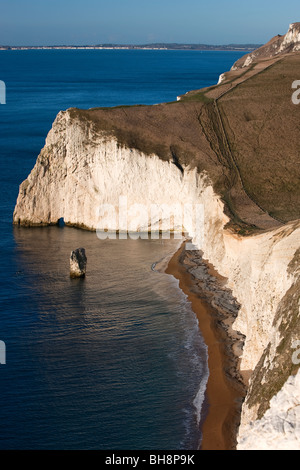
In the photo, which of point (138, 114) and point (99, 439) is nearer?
point (99, 439)

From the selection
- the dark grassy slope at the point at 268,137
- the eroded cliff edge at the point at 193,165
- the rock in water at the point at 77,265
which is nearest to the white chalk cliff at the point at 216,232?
the eroded cliff edge at the point at 193,165

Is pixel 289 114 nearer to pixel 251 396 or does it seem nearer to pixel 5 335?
pixel 5 335

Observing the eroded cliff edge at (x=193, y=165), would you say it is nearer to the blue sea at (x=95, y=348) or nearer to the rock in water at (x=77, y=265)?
the blue sea at (x=95, y=348)

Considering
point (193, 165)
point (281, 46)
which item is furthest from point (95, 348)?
point (281, 46)

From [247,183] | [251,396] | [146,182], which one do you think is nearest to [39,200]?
[146,182]

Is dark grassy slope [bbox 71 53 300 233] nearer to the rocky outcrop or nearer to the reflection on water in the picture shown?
the reflection on water
